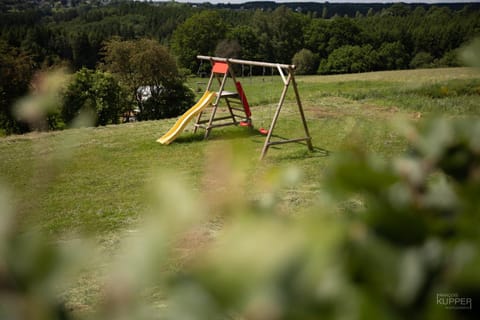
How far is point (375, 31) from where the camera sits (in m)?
53.8

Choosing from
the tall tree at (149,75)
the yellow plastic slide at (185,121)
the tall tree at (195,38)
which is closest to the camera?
the yellow plastic slide at (185,121)

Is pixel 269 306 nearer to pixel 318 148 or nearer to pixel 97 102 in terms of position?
pixel 318 148

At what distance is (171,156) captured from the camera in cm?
764

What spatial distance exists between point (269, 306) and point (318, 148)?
312 inches

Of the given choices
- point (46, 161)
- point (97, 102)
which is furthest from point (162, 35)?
point (46, 161)

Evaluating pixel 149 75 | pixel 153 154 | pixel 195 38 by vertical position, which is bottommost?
pixel 149 75

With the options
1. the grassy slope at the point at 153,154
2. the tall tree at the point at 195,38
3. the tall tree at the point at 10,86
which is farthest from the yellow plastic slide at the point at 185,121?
the tall tree at the point at 195,38

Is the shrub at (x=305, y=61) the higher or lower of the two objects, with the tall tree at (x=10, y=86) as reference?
lower

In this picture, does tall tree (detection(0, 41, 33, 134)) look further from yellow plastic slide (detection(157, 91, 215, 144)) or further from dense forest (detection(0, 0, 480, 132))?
dense forest (detection(0, 0, 480, 132))

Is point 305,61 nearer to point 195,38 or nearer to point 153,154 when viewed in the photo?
point 195,38

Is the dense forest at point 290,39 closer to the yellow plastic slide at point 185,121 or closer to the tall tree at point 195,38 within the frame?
the tall tree at point 195,38

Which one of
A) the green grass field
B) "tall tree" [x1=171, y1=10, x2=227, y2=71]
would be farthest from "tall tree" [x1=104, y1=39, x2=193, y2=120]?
"tall tree" [x1=171, y1=10, x2=227, y2=71]

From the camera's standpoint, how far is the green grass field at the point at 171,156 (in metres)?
2.18

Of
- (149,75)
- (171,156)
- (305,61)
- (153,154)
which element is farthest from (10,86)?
(305,61)
